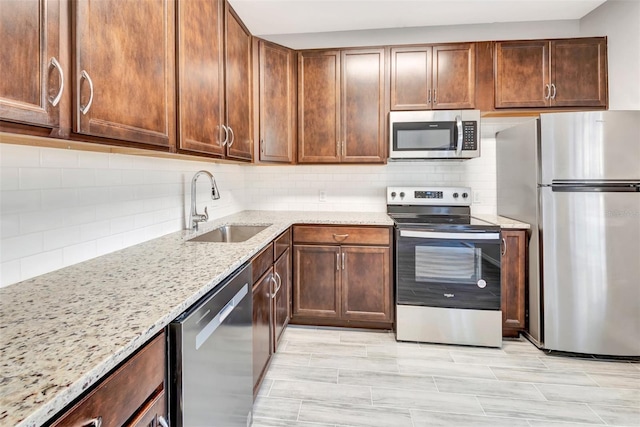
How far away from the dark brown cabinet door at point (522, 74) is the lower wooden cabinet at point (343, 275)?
4.97 feet

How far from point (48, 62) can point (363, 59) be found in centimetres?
243

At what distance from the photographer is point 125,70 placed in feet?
3.75

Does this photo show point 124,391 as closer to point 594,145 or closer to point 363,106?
point 363,106

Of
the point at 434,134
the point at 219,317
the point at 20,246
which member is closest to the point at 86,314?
the point at 219,317

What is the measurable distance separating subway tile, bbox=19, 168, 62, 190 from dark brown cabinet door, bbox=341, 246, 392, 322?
6.20ft

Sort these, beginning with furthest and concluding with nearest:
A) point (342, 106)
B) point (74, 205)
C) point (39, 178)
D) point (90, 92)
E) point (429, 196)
Result: point (429, 196)
point (342, 106)
point (74, 205)
point (39, 178)
point (90, 92)

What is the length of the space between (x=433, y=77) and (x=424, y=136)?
0.51 m

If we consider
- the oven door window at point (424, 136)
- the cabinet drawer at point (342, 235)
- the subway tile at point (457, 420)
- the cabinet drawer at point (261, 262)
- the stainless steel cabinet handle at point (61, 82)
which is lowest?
the subway tile at point (457, 420)

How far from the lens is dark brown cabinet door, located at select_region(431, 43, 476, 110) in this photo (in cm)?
273

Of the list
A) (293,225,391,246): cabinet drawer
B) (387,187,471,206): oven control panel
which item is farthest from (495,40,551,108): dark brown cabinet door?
(293,225,391,246): cabinet drawer

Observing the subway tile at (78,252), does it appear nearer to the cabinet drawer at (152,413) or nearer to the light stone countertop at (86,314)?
the light stone countertop at (86,314)

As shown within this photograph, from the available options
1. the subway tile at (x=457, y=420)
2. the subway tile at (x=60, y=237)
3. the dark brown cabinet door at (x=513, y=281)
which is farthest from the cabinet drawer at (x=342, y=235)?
the subway tile at (x=60, y=237)

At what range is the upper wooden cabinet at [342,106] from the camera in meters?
2.84

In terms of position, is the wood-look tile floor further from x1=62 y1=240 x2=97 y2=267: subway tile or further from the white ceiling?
→ the white ceiling
